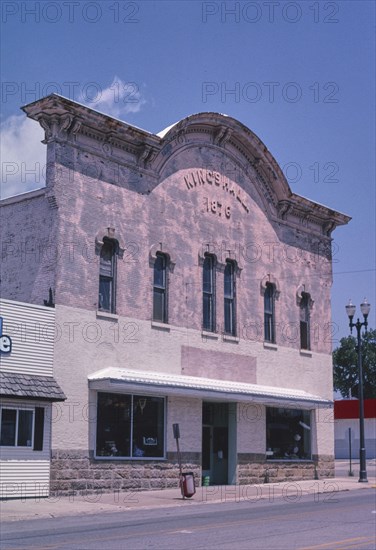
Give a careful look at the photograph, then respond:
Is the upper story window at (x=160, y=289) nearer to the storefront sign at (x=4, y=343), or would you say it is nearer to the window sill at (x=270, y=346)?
the window sill at (x=270, y=346)

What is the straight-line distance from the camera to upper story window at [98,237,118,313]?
86.3 ft

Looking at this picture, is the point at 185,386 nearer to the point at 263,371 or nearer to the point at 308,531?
the point at 263,371

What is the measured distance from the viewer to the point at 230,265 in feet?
104

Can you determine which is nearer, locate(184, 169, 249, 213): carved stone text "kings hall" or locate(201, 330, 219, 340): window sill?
locate(201, 330, 219, 340): window sill

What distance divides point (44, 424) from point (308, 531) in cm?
1076

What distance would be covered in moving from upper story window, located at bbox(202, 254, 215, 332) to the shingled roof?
306 inches

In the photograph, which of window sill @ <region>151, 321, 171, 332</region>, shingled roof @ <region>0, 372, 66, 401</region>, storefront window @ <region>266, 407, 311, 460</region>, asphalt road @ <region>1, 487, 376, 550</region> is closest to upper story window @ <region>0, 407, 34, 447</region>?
shingled roof @ <region>0, 372, 66, 401</region>

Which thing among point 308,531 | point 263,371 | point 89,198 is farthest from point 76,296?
point 308,531

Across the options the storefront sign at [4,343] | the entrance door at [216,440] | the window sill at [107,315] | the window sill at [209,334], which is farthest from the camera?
the entrance door at [216,440]

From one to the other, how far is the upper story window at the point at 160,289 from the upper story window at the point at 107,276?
2.02 metres

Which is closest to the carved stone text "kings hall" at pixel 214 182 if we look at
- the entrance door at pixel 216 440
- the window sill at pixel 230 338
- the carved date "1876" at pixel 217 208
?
the carved date "1876" at pixel 217 208

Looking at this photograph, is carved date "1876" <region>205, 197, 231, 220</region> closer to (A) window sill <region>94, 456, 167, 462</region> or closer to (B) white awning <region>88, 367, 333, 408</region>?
(B) white awning <region>88, 367, 333, 408</region>

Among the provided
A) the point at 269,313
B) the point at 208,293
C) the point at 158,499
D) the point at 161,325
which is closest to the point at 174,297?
the point at 161,325

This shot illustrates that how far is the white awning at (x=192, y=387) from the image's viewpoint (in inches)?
977
